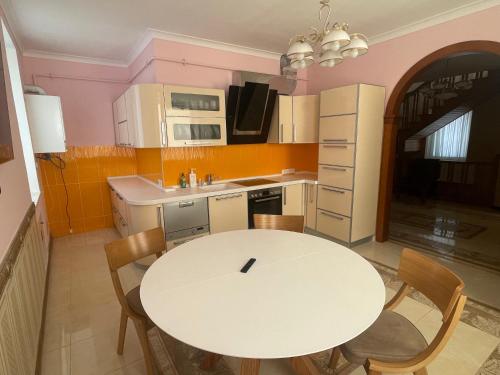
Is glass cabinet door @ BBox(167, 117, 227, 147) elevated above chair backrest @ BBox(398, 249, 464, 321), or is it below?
above

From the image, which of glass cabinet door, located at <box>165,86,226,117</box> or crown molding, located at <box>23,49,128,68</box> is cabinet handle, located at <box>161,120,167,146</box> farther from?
crown molding, located at <box>23,49,128,68</box>

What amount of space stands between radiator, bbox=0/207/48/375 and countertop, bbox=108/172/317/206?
0.96m

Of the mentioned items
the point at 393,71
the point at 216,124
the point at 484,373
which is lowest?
the point at 484,373

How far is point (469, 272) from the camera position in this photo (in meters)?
2.84

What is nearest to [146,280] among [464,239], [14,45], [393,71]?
[14,45]

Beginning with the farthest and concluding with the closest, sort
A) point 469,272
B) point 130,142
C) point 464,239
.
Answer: point 464,239
point 130,142
point 469,272

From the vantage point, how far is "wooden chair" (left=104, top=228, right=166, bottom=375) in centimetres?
156

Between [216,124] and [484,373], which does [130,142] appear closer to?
[216,124]

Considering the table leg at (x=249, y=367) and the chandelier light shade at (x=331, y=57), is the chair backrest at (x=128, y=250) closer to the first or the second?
the table leg at (x=249, y=367)

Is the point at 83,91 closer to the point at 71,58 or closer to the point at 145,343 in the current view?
the point at 71,58

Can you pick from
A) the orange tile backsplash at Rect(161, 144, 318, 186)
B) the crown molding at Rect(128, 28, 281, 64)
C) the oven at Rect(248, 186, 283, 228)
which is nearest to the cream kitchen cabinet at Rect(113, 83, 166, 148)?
the orange tile backsplash at Rect(161, 144, 318, 186)

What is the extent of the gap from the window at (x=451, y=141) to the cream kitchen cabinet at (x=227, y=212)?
5314 millimetres

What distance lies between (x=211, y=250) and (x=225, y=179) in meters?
2.06

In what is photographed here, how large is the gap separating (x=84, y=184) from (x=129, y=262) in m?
2.86
